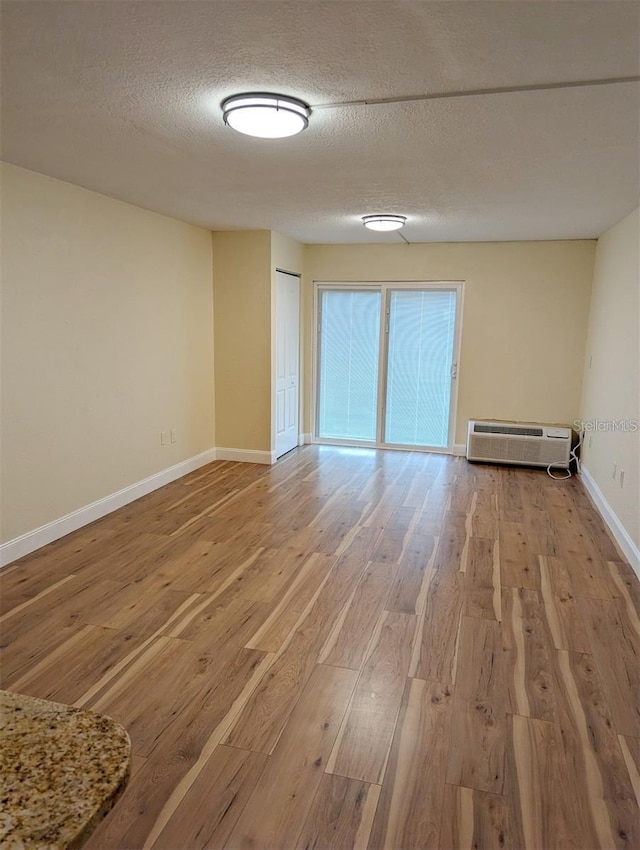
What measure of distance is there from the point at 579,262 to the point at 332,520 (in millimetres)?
3901

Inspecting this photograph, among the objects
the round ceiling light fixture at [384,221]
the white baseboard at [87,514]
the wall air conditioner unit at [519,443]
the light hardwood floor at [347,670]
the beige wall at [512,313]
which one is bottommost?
the light hardwood floor at [347,670]

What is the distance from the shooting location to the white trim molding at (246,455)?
19.3ft

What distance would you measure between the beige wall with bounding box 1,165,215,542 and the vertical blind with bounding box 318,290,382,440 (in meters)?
1.85

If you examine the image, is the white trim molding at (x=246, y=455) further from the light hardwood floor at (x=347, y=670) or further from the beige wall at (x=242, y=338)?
the light hardwood floor at (x=347, y=670)

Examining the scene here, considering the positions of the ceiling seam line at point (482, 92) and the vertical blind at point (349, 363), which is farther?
the vertical blind at point (349, 363)

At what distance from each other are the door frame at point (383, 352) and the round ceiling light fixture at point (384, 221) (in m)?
1.53

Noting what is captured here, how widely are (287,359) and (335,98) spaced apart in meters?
4.12

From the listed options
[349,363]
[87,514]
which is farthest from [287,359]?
[87,514]

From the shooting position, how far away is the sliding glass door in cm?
628

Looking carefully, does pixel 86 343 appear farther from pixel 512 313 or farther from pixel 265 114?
pixel 512 313

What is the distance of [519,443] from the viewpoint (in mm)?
5828

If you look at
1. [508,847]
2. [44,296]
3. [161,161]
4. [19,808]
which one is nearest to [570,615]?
[508,847]

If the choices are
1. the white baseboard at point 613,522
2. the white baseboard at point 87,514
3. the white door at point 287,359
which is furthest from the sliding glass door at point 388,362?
the white baseboard at point 87,514

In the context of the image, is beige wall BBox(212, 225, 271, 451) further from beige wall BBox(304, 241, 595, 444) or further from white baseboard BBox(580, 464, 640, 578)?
white baseboard BBox(580, 464, 640, 578)
